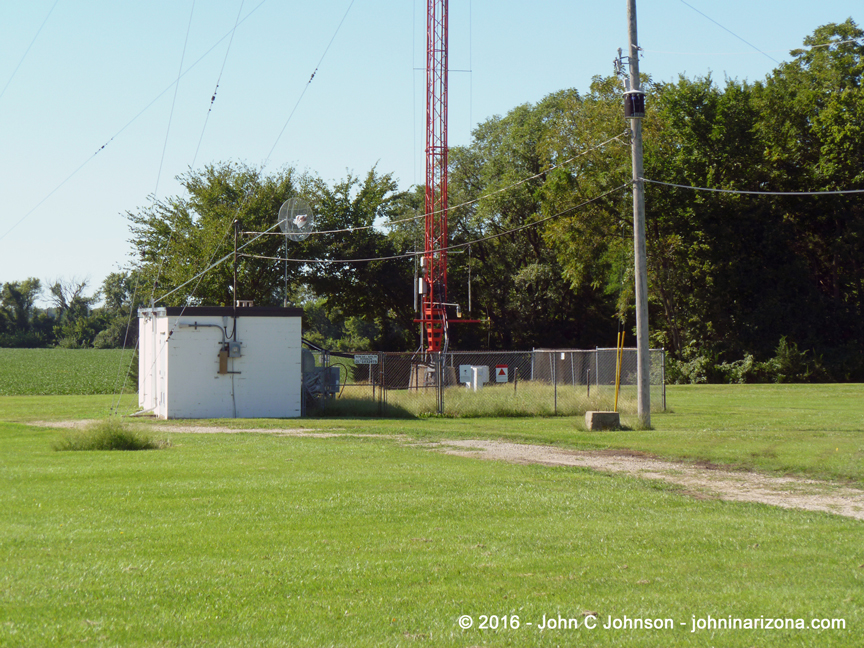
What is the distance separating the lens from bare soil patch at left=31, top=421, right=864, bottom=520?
423 inches

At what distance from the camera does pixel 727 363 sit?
45.6 m

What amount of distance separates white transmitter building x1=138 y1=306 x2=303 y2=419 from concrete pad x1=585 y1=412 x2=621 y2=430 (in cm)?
958

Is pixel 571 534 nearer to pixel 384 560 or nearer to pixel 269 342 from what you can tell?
pixel 384 560

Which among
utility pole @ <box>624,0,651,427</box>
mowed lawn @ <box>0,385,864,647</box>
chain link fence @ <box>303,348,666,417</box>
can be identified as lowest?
mowed lawn @ <box>0,385,864,647</box>

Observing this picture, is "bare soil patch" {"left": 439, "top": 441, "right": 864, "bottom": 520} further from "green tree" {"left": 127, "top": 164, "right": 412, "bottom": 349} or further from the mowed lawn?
"green tree" {"left": 127, "top": 164, "right": 412, "bottom": 349}

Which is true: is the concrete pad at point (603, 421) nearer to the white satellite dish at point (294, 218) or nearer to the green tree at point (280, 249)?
the white satellite dish at point (294, 218)

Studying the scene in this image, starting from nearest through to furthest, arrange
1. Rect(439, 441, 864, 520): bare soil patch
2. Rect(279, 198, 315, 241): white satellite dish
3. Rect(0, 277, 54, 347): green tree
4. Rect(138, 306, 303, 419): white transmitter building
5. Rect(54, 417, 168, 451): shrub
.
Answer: Rect(439, 441, 864, 520): bare soil patch, Rect(54, 417, 168, 451): shrub, Rect(138, 306, 303, 419): white transmitter building, Rect(279, 198, 315, 241): white satellite dish, Rect(0, 277, 54, 347): green tree

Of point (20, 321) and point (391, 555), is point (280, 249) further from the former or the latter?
point (20, 321)

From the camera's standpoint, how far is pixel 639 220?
2247 cm

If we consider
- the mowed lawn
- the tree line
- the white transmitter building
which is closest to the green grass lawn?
the mowed lawn

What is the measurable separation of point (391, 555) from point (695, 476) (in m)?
7.33

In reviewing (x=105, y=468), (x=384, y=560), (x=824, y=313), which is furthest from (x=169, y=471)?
(x=824, y=313)

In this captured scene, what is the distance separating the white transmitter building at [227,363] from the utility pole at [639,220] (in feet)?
32.6

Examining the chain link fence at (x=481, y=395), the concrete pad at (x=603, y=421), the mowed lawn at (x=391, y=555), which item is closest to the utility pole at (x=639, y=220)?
the concrete pad at (x=603, y=421)
